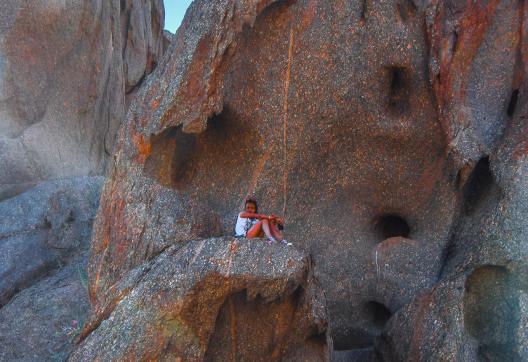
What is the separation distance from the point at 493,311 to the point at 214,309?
2.97 m

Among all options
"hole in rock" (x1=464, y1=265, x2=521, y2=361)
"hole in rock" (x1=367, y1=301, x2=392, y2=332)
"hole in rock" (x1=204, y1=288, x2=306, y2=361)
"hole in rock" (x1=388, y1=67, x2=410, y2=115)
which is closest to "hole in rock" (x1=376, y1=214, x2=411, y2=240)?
"hole in rock" (x1=367, y1=301, x2=392, y2=332)

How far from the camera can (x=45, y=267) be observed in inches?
398

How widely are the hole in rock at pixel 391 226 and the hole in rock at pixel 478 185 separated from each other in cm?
100

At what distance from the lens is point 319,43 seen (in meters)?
8.85

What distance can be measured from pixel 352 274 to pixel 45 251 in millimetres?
4245

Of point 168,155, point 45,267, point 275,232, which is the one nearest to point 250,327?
point 275,232

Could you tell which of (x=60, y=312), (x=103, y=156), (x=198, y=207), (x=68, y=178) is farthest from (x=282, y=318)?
(x=103, y=156)

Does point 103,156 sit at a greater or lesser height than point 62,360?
greater

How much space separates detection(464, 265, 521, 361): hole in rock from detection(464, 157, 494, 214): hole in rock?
1141 mm

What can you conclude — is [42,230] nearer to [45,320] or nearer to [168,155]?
[45,320]

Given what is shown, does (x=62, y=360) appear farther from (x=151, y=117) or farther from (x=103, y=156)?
(x=103, y=156)

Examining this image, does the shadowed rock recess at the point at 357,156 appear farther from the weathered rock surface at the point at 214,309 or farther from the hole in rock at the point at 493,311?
the weathered rock surface at the point at 214,309

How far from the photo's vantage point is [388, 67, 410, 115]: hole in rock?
9.06 m

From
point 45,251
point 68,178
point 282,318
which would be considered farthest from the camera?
point 68,178
